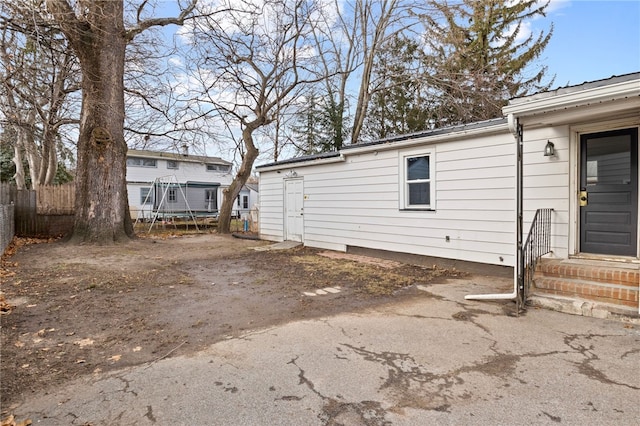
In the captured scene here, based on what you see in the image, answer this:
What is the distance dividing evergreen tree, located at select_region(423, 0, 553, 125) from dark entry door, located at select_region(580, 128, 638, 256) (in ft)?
33.2

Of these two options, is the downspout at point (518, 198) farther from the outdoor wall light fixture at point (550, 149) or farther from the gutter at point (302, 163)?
the gutter at point (302, 163)

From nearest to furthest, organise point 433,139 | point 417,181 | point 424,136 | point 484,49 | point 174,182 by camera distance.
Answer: point 433,139, point 424,136, point 417,181, point 484,49, point 174,182

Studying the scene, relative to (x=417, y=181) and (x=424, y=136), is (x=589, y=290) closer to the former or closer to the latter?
(x=417, y=181)

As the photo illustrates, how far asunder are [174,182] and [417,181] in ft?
63.4

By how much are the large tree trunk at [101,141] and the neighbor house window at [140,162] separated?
715 inches

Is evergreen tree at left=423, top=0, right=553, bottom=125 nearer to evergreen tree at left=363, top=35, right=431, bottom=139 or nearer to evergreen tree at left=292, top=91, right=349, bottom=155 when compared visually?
evergreen tree at left=363, top=35, right=431, bottom=139

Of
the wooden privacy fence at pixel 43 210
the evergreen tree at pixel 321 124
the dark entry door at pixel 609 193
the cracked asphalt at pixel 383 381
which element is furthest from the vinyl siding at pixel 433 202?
the wooden privacy fence at pixel 43 210

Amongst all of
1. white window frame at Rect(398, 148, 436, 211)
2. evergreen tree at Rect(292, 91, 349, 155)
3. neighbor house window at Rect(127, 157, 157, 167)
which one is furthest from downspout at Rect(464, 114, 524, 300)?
neighbor house window at Rect(127, 157, 157, 167)

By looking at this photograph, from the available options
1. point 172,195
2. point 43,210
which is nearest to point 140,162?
point 172,195

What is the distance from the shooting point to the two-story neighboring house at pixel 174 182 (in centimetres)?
2392

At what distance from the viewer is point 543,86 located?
18.0 m

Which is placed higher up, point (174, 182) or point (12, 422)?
point (174, 182)

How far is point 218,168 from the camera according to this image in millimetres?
32938

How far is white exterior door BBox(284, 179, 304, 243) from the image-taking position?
11523 millimetres
